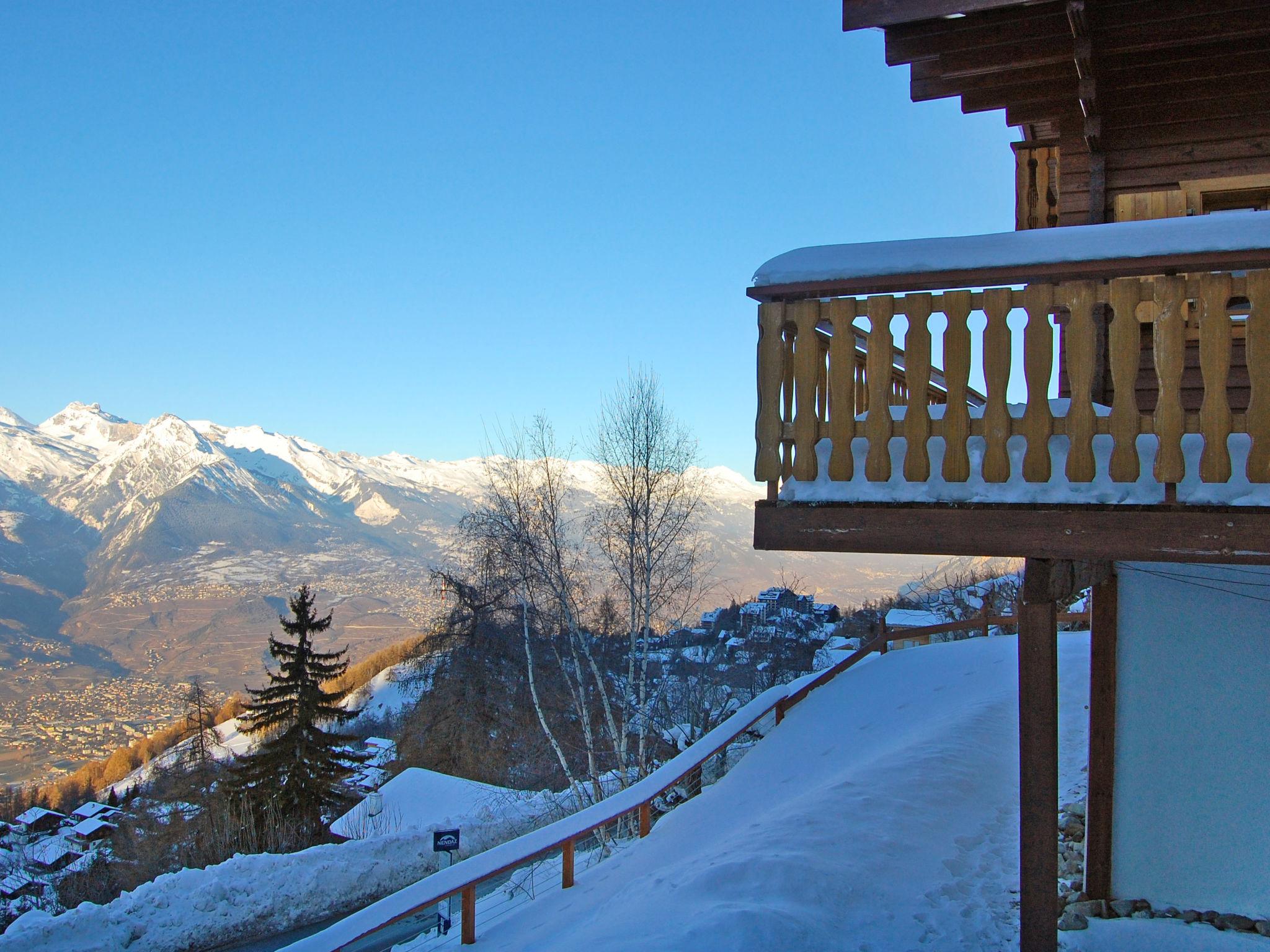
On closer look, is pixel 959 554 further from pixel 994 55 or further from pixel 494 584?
pixel 494 584

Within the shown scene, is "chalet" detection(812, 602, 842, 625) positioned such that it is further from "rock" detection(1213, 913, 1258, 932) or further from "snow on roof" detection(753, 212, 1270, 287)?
"snow on roof" detection(753, 212, 1270, 287)

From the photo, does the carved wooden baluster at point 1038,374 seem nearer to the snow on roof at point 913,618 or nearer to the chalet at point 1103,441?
the chalet at point 1103,441

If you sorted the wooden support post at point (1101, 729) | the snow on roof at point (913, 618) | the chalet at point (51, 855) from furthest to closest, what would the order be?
the chalet at point (51, 855)
the snow on roof at point (913, 618)
the wooden support post at point (1101, 729)

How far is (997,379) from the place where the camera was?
3104 millimetres

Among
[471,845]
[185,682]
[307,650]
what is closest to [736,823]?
[471,845]

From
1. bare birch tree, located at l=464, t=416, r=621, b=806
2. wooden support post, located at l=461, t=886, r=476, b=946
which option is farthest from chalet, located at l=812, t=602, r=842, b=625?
wooden support post, located at l=461, t=886, r=476, b=946

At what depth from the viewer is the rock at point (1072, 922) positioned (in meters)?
4.09

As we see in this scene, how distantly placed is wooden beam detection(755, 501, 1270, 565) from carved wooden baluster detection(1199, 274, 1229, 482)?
0.15 m

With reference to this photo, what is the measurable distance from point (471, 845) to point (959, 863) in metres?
15.2

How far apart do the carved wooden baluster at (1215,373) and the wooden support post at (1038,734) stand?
2.16 feet

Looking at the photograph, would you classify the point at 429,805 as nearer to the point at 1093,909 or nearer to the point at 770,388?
the point at 1093,909

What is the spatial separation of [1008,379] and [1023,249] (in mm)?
467

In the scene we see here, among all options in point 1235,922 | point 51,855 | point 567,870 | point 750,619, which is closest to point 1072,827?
point 1235,922

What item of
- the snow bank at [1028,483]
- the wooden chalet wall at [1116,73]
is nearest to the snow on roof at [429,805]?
the wooden chalet wall at [1116,73]
